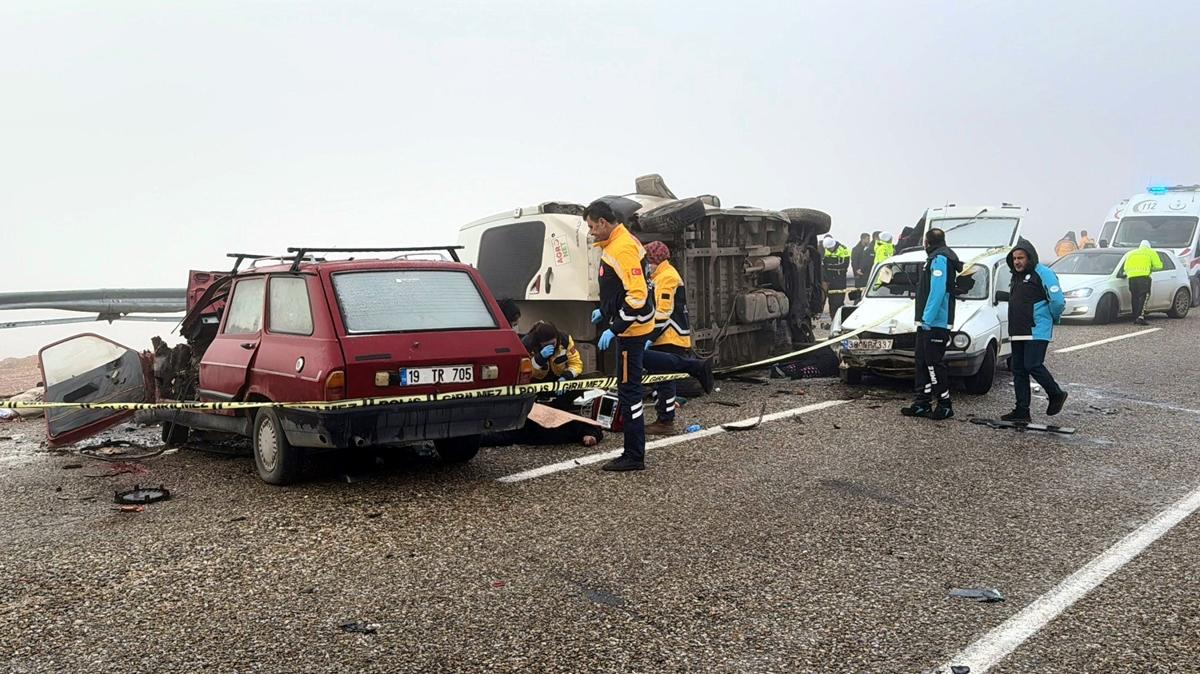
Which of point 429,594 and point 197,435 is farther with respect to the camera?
point 197,435

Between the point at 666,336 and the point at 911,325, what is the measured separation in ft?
10.6

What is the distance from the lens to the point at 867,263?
2102 cm

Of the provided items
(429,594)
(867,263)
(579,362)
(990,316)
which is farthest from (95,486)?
(867,263)

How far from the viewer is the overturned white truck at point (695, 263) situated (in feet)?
32.6

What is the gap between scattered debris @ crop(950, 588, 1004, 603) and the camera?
14.3 feet

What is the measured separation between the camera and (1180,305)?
1861 cm

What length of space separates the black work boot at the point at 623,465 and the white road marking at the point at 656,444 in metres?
0.29

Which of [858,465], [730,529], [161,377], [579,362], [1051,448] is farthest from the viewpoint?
[579,362]

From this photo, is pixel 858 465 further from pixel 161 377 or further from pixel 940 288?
pixel 161 377

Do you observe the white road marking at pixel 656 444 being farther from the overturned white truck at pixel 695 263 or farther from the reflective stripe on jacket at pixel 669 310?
the overturned white truck at pixel 695 263

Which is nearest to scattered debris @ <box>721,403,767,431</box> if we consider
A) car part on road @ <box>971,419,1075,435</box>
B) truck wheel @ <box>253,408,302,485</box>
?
car part on road @ <box>971,419,1075,435</box>

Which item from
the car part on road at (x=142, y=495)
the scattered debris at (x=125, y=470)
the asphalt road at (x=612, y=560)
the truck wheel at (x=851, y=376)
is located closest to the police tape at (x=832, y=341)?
the truck wheel at (x=851, y=376)

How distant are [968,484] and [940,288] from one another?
3.10 m

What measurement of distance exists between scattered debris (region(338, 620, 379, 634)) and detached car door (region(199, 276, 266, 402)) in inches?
118
